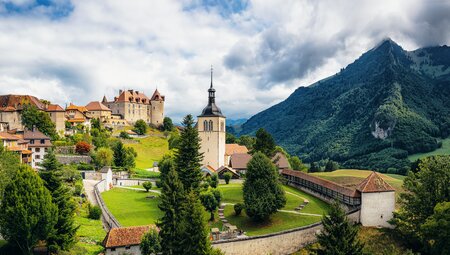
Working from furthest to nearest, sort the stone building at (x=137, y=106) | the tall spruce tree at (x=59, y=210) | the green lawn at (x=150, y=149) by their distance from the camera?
1. the stone building at (x=137, y=106)
2. the green lawn at (x=150, y=149)
3. the tall spruce tree at (x=59, y=210)

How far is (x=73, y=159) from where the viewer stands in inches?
2579

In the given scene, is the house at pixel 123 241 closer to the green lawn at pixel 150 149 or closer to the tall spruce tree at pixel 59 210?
the tall spruce tree at pixel 59 210

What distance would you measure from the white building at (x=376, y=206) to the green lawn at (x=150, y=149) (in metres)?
51.3

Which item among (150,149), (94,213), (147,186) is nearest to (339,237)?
(94,213)

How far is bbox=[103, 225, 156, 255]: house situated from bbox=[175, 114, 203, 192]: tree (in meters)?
10.3

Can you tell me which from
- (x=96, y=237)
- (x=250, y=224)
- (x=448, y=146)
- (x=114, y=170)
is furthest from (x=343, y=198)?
(x=448, y=146)

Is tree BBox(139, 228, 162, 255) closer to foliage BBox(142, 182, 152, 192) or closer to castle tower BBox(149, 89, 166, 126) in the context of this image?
foliage BBox(142, 182, 152, 192)

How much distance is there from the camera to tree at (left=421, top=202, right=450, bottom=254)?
28734mm

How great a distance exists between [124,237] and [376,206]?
993 inches

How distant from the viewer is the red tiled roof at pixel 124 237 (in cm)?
3133

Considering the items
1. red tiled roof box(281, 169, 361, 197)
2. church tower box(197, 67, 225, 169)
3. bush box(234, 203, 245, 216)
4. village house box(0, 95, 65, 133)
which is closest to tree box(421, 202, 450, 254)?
red tiled roof box(281, 169, 361, 197)

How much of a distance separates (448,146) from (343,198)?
5413 inches

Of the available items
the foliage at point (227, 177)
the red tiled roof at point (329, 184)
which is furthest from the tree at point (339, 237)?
the foliage at point (227, 177)

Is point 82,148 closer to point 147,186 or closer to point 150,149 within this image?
point 147,186
